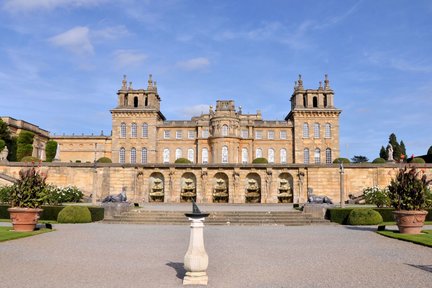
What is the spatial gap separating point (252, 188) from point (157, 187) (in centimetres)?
902

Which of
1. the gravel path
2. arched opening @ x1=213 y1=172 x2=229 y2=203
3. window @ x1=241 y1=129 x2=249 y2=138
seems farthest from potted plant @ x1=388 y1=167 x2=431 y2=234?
window @ x1=241 y1=129 x2=249 y2=138

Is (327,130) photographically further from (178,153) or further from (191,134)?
(178,153)

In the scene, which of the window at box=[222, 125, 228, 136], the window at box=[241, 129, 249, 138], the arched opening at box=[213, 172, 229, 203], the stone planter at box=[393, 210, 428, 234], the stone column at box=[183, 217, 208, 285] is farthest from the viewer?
the window at box=[241, 129, 249, 138]

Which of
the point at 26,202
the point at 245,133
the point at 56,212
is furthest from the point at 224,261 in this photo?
the point at 245,133

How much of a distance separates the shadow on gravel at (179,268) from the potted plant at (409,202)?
31.3 ft

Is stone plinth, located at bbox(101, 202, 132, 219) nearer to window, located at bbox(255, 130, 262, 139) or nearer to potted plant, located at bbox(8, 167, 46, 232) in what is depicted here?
potted plant, located at bbox(8, 167, 46, 232)

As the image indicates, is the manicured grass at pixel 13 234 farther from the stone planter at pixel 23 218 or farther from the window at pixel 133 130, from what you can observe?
the window at pixel 133 130

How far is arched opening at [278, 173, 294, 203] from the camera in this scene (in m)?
38.7

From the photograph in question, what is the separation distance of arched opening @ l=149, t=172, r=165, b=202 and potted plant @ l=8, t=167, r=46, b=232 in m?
23.2

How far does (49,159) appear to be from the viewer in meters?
63.0

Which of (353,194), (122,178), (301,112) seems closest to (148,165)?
(122,178)

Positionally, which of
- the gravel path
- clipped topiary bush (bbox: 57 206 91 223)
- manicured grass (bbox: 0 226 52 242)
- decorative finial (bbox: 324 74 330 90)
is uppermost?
decorative finial (bbox: 324 74 330 90)

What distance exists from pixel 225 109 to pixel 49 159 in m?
27.7

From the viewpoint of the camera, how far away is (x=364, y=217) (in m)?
20.0
